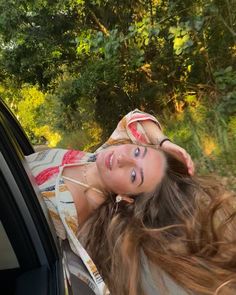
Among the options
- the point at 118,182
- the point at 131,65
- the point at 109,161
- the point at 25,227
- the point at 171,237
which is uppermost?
the point at 25,227

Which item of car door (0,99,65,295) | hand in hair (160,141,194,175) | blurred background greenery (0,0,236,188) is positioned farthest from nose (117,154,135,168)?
blurred background greenery (0,0,236,188)

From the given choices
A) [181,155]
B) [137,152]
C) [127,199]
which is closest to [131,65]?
[181,155]

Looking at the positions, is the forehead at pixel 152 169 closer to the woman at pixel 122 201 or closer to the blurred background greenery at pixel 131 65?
the woman at pixel 122 201

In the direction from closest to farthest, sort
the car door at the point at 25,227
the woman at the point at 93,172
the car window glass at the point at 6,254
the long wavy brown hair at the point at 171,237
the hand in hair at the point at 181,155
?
the car door at the point at 25,227 < the car window glass at the point at 6,254 < the long wavy brown hair at the point at 171,237 < the woman at the point at 93,172 < the hand in hair at the point at 181,155

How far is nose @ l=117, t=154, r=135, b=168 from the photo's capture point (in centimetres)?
274

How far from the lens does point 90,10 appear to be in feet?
43.9

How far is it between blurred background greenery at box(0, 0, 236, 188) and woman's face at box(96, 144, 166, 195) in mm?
3383

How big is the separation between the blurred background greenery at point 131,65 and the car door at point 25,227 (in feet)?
15.0

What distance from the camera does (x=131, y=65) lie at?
11367 millimetres

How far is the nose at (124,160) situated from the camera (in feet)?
9.00

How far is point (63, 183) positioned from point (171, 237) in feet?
1.78

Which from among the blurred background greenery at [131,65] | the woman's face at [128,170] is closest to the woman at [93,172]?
the woman's face at [128,170]

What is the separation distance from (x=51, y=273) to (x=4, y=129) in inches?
18.0

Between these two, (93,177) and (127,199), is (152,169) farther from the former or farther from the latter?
(93,177)
